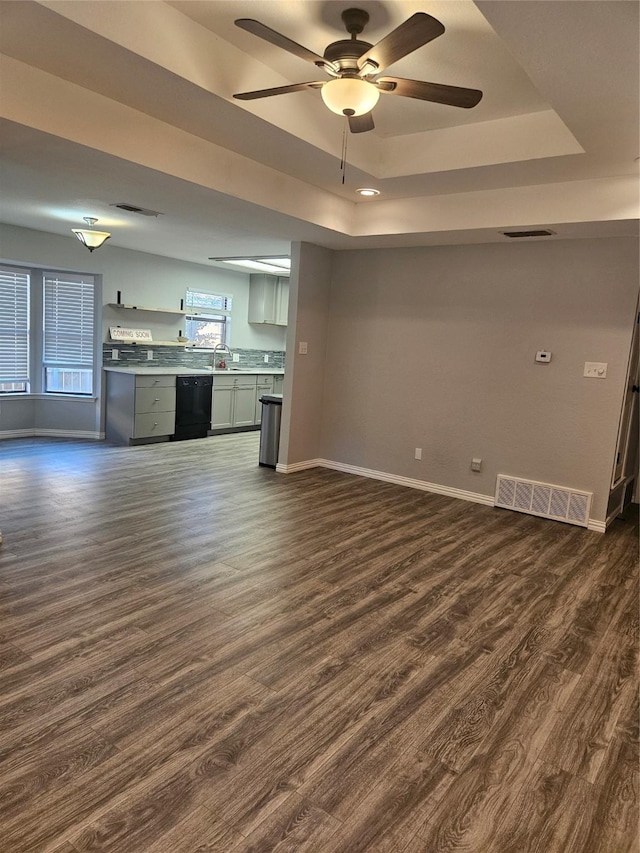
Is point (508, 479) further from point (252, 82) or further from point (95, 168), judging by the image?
point (95, 168)

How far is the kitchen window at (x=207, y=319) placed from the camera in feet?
27.2

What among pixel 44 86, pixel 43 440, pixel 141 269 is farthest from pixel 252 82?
pixel 43 440

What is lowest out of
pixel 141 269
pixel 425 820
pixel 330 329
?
pixel 425 820

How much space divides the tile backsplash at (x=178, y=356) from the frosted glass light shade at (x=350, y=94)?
5555 millimetres

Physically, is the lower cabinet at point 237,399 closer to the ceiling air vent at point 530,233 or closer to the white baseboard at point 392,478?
the white baseboard at point 392,478

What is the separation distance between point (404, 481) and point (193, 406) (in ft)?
10.7

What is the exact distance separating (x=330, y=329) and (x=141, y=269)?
309cm

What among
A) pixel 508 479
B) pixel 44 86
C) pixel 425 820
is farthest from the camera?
pixel 508 479

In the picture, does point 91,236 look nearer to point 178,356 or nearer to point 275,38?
point 178,356

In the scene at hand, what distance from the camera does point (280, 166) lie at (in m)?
4.07

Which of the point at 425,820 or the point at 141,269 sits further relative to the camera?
the point at 141,269

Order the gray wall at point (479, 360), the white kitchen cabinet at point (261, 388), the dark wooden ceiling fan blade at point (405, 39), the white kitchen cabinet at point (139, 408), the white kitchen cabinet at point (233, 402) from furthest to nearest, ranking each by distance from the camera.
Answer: the white kitchen cabinet at point (261, 388) < the white kitchen cabinet at point (233, 402) < the white kitchen cabinet at point (139, 408) < the gray wall at point (479, 360) < the dark wooden ceiling fan blade at point (405, 39)

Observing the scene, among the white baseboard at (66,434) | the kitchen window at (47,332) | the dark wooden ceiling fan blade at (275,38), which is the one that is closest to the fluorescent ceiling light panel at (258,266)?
the kitchen window at (47,332)

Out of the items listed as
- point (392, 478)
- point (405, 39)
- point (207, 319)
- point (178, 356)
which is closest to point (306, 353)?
point (392, 478)
